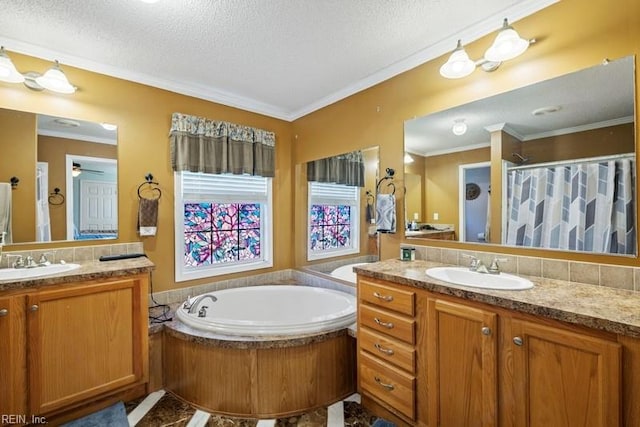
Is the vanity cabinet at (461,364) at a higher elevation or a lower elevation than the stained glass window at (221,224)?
lower

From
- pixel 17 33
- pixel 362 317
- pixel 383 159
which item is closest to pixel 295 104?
pixel 383 159

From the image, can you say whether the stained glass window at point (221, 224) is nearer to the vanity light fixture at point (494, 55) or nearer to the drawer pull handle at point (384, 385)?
the drawer pull handle at point (384, 385)

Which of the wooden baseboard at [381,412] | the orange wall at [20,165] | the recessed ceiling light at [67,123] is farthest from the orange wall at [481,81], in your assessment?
the orange wall at [20,165]

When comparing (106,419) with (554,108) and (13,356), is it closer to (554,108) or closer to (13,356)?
(13,356)

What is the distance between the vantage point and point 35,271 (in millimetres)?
1937

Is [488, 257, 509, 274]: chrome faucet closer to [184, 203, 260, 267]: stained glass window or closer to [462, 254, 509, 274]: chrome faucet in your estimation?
[462, 254, 509, 274]: chrome faucet

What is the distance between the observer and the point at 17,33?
1.90 metres

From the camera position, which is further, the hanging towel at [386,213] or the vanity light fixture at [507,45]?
the hanging towel at [386,213]

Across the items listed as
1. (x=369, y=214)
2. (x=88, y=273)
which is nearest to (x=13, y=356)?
(x=88, y=273)

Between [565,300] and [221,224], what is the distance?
283 cm

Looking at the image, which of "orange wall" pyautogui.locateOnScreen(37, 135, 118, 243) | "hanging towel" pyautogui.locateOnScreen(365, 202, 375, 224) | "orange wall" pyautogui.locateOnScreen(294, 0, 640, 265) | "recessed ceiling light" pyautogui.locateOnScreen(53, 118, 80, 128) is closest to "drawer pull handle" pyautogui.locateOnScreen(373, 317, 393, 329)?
"orange wall" pyautogui.locateOnScreen(294, 0, 640, 265)

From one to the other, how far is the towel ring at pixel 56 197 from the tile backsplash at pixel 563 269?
2890mm

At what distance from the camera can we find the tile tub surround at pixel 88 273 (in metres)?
1.60

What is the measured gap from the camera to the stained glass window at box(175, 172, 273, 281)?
9.18 ft
